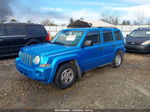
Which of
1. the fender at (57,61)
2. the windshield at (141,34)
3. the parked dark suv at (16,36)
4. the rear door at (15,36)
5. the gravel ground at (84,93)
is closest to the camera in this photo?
the gravel ground at (84,93)

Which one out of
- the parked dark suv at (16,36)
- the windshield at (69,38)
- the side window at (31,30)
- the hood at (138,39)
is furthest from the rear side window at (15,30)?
the hood at (138,39)

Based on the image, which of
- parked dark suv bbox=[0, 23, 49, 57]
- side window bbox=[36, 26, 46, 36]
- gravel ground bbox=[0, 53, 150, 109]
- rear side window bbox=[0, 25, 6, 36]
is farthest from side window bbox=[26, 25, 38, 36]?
gravel ground bbox=[0, 53, 150, 109]

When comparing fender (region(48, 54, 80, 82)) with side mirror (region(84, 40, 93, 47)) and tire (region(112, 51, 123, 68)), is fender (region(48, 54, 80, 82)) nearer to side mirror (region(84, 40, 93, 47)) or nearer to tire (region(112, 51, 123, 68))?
side mirror (region(84, 40, 93, 47))

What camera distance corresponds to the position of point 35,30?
7855 millimetres

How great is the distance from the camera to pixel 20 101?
3.39 meters

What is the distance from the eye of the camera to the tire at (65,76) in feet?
12.5

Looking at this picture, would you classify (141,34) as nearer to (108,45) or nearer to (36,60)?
(108,45)

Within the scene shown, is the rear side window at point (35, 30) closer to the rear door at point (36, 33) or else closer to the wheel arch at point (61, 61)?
the rear door at point (36, 33)

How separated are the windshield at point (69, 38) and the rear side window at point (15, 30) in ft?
10.2

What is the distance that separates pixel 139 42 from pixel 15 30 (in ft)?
23.2

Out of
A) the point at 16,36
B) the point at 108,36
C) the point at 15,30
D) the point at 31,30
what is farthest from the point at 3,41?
the point at 108,36

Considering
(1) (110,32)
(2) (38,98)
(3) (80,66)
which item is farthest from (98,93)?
(1) (110,32)

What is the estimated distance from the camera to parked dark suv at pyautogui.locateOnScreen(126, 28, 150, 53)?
847 centimetres

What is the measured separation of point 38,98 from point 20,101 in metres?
0.42
